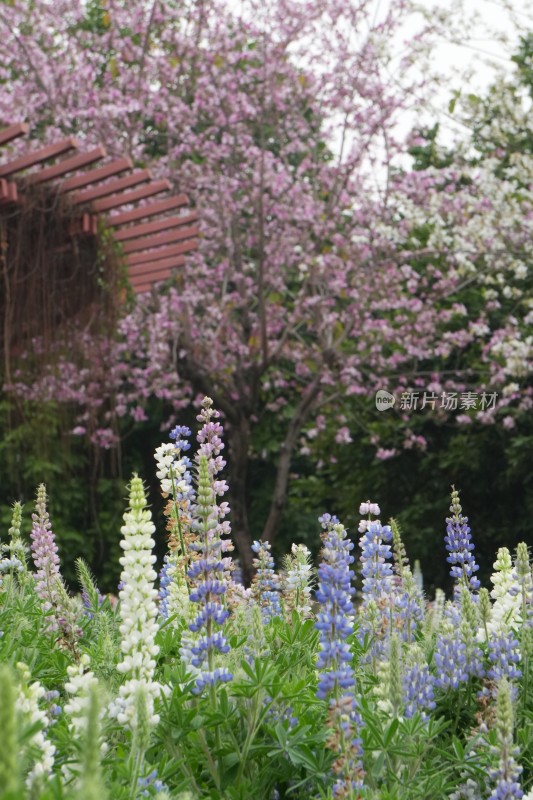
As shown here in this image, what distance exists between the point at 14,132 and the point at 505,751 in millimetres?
5770

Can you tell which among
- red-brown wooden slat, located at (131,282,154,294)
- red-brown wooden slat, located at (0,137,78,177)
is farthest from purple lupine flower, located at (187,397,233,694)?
red-brown wooden slat, located at (131,282,154,294)

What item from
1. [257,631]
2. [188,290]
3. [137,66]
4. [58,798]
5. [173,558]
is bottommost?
[58,798]

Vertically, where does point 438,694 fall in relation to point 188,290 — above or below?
below

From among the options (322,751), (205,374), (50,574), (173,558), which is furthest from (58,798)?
(205,374)

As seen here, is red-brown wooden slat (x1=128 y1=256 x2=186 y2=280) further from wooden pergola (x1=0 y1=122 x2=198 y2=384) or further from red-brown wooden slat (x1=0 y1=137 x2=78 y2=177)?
red-brown wooden slat (x1=0 y1=137 x2=78 y2=177)

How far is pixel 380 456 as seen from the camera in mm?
11805

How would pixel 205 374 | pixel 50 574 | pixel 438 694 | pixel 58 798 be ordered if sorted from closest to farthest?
pixel 58 798, pixel 438 694, pixel 50 574, pixel 205 374

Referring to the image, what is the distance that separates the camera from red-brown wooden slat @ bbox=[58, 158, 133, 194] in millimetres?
6984

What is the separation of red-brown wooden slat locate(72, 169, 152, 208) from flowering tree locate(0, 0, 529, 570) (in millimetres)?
3737

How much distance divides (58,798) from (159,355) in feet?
35.4

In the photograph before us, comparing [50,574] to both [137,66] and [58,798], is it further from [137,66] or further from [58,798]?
[137,66]

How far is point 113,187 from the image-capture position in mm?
7352

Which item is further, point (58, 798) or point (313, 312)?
point (313, 312)

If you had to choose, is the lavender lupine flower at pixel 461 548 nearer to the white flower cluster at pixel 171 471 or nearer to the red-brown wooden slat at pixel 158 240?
the white flower cluster at pixel 171 471
